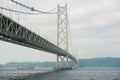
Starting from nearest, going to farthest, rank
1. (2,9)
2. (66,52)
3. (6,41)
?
1. (2,9)
2. (6,41)
3. (66,52)

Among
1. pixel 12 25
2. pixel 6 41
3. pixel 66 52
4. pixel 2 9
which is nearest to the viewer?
pixel 2 9

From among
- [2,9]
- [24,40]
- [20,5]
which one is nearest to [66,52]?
[24,40]

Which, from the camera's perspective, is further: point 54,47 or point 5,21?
point 54,47

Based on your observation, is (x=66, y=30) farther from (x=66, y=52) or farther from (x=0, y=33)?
(x=0, y=33)

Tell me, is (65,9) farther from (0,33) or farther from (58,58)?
(0,33)

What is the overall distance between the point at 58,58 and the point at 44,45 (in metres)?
29.7

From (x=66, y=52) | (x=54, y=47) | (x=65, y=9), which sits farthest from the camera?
(x=65, y=9)

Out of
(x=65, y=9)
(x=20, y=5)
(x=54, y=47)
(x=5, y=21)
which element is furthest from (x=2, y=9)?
(x=65, y=9)

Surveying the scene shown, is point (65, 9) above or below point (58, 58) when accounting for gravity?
above

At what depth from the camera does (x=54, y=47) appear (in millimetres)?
99000

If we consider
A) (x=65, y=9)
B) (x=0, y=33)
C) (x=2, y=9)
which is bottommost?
(x=0, y=33)

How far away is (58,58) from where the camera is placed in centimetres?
11425

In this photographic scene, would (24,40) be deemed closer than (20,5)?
No

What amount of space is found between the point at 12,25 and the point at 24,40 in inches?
335
